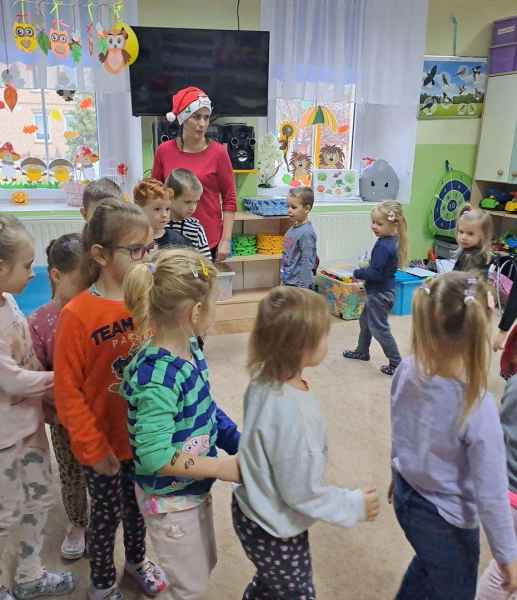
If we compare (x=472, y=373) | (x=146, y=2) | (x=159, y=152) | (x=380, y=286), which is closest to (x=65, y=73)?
(x=146, y=2)

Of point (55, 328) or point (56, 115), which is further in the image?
point (56, 115)

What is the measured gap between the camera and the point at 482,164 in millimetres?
4699

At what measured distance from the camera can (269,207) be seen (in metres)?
3.94

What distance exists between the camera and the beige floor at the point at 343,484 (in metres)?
1.65

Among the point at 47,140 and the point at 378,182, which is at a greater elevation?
the point at 47,140

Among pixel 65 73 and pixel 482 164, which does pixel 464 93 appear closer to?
pixel 482 164

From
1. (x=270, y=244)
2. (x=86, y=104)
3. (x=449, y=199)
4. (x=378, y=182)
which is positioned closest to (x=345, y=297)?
(x=270, y=244)

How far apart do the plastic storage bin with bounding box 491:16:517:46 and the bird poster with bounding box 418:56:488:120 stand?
18 centimetres

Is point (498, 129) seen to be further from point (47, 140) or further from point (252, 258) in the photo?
point (47, 140)

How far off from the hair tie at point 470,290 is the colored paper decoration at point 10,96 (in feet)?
11.3

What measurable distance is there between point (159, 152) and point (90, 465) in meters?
1.82

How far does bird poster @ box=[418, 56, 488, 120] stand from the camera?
14.5 ft

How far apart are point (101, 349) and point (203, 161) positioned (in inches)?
67.0

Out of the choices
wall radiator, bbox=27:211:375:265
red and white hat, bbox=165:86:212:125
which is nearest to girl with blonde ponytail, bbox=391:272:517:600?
red and white hat, bbox=165:86:212:125
